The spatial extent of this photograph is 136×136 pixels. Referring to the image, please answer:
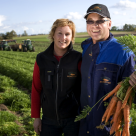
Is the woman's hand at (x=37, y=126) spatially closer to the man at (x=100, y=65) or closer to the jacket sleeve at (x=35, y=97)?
the jacket sleeve at (x=35, y=97)

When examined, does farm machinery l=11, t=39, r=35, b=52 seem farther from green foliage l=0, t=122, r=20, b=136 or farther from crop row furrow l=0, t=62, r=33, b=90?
green foliage l=0, t=122, r=20, b=136

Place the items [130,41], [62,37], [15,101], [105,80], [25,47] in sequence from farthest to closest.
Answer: [25,47], [15,101], [62,37], [105,80], [130,41]

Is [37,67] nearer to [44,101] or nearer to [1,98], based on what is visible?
[44,101]

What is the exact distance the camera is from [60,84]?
7.44 feet

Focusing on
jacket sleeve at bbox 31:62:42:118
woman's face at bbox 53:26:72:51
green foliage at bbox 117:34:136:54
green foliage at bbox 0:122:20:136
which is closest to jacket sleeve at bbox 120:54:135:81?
green foliage at bbox 117:34:136:54

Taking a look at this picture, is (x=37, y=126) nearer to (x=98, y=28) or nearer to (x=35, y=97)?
(x=35, y=97)

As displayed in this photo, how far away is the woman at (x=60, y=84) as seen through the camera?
7.43 feet

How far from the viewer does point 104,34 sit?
1927 mm

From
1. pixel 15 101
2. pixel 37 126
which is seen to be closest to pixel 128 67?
pixel 37 126

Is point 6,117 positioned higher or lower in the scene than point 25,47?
lower

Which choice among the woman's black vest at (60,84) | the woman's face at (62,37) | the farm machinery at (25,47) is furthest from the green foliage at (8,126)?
the farm machinery at (25,47)

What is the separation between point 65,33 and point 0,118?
293cm

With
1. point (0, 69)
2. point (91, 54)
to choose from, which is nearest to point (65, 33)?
point (91, 54)

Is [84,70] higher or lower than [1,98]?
higher
